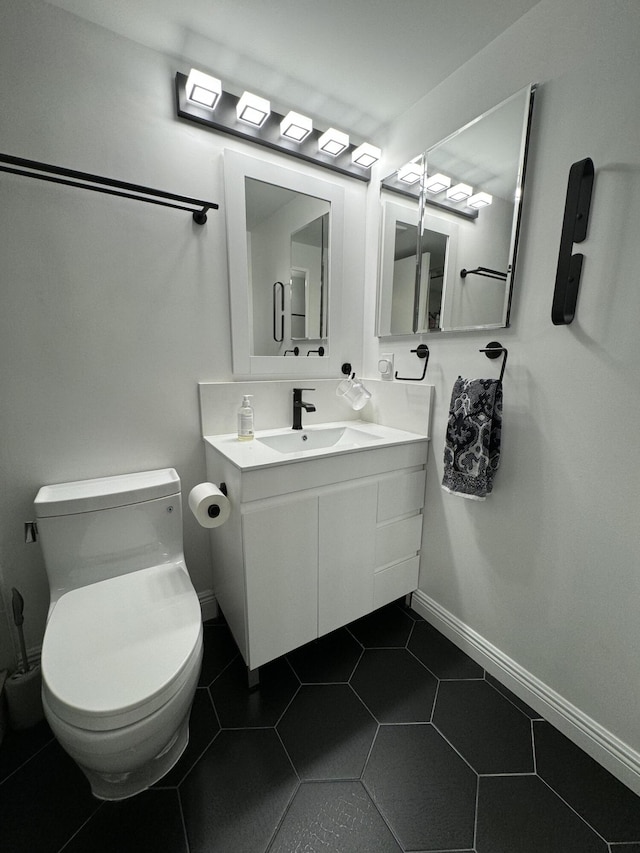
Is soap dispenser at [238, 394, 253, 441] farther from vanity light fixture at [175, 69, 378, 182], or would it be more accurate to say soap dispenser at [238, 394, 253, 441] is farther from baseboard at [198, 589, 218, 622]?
vanity light fixture at [175, 69, 378, 182]

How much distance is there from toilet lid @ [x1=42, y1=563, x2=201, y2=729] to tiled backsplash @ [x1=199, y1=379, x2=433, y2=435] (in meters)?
0.67

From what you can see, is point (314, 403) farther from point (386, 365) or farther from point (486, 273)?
point (486, 273)

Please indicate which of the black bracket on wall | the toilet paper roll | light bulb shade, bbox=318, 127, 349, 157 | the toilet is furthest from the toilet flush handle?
light bulb shade, bbox=318, 127, 349, 157

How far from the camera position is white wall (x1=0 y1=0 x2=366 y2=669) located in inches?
44.1

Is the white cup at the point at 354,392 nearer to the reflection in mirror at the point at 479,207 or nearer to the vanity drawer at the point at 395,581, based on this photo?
the reflection in mirror at the point at 479,207

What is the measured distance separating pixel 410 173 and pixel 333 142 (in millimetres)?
370

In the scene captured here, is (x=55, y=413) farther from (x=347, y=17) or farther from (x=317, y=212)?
(x=347, y=17)

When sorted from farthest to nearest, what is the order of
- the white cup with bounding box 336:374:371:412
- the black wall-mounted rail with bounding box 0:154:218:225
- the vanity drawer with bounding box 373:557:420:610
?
1. the white cup with bounding box 336:374:371:412
2. the vanity drawer with bounding box 373:557:420:610
3. the black wall-mounted rail with bounding box 0:154:218:225

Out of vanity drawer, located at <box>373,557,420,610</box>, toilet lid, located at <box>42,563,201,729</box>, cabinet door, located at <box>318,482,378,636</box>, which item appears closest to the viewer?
toilet lid, located at <box>42,563,201,729</box>

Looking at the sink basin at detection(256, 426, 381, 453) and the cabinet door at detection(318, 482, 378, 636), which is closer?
the cabinet door at detection(318, 482, 378, 636)

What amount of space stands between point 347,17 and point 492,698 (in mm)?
2426

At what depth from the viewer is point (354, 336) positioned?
73.9 inches

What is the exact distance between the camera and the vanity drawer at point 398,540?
151 cm

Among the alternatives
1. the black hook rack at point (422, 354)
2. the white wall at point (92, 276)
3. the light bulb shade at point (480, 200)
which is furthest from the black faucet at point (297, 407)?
the light bulb shade at point (480, 200)
